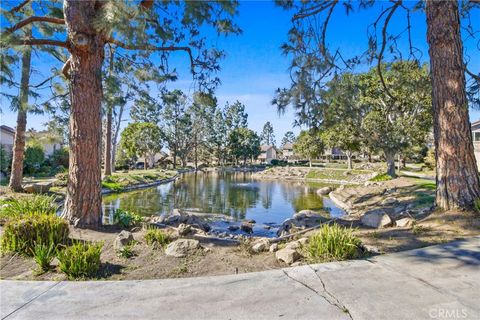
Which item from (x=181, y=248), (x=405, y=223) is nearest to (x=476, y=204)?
(x=405, y=223)

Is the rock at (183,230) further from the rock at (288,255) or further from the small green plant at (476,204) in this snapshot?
the small green plant at (476,204)

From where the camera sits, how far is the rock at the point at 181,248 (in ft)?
12.5

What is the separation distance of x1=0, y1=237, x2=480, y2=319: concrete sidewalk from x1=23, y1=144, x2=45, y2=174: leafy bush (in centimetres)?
2056

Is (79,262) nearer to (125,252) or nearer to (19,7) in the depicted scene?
(125,252)

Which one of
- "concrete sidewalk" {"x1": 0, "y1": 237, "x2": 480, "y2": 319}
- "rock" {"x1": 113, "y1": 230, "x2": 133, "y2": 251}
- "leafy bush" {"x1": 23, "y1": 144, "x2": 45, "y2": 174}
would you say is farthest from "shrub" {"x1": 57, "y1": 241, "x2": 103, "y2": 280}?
"leafy bush" {"x1": 23, "y1": 144, "x2": 45, "y2": 174}

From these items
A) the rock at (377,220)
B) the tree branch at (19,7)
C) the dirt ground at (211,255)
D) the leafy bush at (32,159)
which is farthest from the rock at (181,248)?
the leafy bush at (32,159)

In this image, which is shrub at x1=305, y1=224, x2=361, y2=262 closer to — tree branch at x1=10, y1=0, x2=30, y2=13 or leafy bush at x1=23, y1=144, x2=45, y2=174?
tree branch at x1=10, y1=0, x2=30, y2=13

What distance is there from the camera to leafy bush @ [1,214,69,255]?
3.85 metres

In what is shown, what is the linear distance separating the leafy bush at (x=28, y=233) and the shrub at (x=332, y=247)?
332cm

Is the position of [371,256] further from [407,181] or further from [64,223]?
[407,181]

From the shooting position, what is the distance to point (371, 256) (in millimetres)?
3676

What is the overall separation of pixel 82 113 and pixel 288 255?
4158mm

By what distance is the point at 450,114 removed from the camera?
5223 millimetres

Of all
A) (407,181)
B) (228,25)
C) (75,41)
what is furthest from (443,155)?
(407,181)
